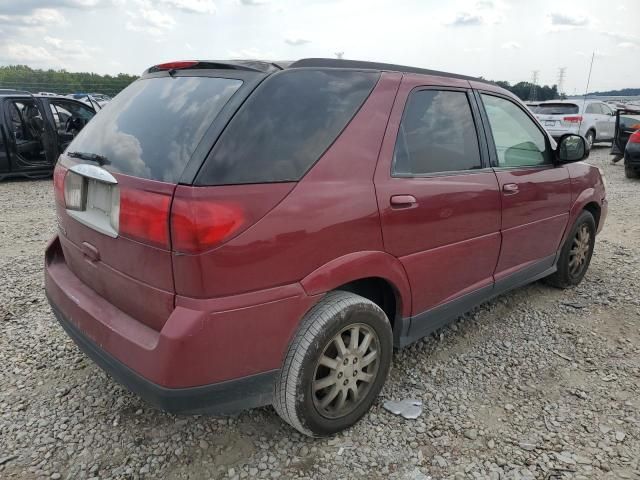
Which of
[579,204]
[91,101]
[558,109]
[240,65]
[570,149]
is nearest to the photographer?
[240,65]

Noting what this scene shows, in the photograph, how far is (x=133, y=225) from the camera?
1.94 m

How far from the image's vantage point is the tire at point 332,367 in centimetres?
214

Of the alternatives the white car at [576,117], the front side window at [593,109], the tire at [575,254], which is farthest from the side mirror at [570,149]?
the front side window at [593,109]

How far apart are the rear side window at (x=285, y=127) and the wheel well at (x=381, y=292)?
753mm

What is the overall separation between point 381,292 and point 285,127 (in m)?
1.09

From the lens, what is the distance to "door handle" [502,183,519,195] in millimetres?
3150

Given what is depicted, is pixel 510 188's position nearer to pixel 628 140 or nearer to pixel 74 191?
pixel 74 191

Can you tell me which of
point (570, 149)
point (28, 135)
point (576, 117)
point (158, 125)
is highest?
point (158, 125)

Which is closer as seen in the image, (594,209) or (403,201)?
(403,201)

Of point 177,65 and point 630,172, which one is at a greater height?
point 177,65

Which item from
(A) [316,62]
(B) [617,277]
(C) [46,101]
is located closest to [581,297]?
(B) [617,277]

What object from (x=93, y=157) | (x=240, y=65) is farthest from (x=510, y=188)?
(x=93, y=157)

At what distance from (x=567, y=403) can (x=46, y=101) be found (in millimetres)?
9690

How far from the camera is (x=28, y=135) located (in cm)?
897
